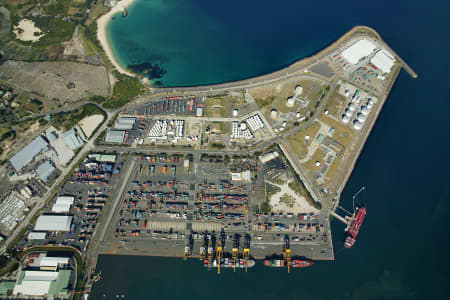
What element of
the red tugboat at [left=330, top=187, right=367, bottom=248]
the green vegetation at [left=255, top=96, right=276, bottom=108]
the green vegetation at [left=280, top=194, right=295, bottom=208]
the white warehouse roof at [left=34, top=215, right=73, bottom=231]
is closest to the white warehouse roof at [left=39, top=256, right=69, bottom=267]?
the white warehouse roof at [left=34, top=215, right=73, bottom=231]

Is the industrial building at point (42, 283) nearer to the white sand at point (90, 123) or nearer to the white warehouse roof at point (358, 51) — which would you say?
the white sand at point (90, 123)

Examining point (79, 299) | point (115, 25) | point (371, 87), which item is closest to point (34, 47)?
point (115, 25)

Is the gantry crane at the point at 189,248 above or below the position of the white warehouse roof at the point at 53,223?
below

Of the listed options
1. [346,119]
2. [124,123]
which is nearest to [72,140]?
[124,123]

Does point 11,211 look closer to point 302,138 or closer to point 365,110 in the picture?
point 302,138

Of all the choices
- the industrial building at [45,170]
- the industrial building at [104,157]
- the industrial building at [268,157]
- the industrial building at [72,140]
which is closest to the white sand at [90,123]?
the industrial building at [72,140]

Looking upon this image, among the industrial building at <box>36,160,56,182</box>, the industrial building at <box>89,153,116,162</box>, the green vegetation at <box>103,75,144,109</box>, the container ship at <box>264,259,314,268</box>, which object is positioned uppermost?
the green vegetation at <box>103,75,144,109</box>

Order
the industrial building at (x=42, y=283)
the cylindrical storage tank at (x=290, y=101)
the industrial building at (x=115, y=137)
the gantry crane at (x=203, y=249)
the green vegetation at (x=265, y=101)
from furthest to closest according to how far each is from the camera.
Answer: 1. the green vegetation at (x=265, y=101)
2. the cylindrical storage tank at (x=290, y=101)
3. the industrial building at (x=115, y=137)
4. the gantry crane at (x=203, y=249)
5. the industrial building at (x=42, y=283)

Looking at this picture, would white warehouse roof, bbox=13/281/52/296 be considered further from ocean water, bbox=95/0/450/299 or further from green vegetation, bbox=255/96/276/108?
green vegetation, bbox=255/96/276/108
